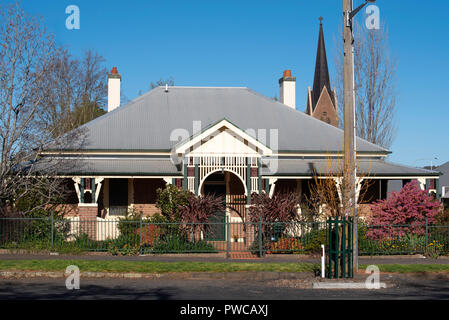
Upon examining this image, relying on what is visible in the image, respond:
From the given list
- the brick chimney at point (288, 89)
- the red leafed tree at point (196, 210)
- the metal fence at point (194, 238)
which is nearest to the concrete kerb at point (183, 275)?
the metal fence at point (194, 238)

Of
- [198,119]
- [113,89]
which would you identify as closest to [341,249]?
[198,119]

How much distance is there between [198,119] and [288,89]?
6.76 m

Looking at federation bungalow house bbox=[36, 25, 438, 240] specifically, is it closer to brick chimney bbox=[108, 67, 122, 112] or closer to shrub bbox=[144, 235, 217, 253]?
brick chimney bbox=[108, 67, 122, 112]

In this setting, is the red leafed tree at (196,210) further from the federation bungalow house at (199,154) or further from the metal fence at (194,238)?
the federation bungalow house at (199,154)

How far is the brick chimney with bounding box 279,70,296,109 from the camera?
30.6 meters

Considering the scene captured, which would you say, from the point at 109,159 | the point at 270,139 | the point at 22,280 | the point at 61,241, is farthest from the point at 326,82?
the point at 22,280

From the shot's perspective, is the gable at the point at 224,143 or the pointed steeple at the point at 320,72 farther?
the pointed steeple at the point at 320,72

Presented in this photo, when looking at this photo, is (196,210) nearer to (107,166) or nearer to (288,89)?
(107,166)

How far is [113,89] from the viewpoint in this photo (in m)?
29.4

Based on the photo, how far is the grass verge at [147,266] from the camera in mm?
15641

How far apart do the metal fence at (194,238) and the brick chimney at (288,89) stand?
479 inches

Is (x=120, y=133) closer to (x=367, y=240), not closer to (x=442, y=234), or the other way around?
(x=367, y=240)

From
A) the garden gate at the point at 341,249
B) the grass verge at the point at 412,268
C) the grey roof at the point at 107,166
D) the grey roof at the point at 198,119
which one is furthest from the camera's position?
the grey roof at the point at 198,119

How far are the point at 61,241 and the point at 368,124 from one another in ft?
72.2
